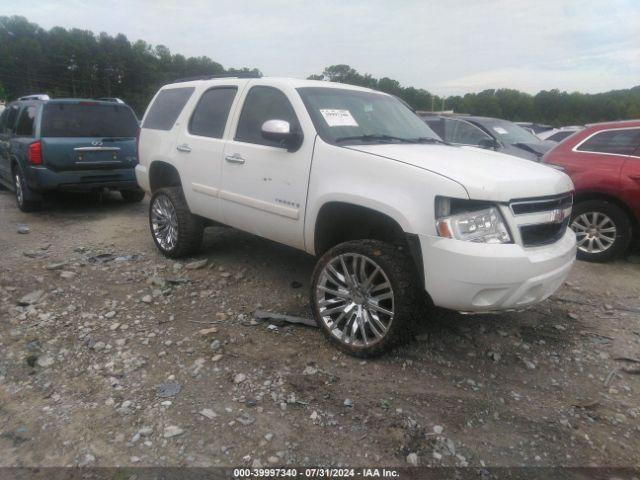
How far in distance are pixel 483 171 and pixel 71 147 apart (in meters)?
6.23

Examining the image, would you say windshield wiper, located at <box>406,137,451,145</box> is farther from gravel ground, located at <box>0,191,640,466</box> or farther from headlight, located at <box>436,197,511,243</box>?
gravel ground, located at <box>0,191,640,466</box>

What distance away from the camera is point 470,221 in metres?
2.84

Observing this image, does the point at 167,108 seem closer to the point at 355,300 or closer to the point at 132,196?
the point at 355,300

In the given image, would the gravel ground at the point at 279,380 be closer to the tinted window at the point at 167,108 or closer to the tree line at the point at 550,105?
the tinted window at the point at 167,108

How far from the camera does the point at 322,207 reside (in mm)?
3461

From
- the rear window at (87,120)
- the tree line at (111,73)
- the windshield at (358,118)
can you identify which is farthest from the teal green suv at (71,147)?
the tree line at (111,73)

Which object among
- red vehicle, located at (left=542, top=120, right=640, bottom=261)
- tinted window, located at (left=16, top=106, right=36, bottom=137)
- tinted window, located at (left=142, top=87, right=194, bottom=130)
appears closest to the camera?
tinted window, located at (left=142, top=87, right=194, bottom=130)

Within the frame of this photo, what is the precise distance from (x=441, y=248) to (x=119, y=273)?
3.48 m

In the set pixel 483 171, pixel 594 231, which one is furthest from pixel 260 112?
pixel 594 231

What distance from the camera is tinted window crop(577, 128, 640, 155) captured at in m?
5.40

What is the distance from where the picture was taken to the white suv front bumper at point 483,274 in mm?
2766

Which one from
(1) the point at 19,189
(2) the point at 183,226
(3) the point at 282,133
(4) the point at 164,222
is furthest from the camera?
(1) the point at 19,189

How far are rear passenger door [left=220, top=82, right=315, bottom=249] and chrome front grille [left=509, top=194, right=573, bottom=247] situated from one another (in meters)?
1.51

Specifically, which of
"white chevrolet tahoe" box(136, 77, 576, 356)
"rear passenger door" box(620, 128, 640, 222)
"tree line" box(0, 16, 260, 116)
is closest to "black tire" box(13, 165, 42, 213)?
"white chevrolet tahoe" box(136, 77, 576, 356)
